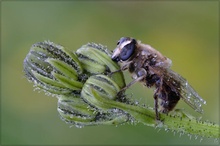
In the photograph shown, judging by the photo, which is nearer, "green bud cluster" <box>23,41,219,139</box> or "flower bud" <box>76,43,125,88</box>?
"green bud cluster" <box>23,41,219,139</box>

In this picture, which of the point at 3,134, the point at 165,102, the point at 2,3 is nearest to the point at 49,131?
the point at 3,134

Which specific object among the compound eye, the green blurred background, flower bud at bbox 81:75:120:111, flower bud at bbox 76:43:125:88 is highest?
the green blurred background

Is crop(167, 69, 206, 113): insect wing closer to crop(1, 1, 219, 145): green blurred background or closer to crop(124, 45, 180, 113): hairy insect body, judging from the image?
crop(124, 45, 180, 113): hairy insect body

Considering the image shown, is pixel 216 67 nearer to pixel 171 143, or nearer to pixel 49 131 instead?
pixel 171 143

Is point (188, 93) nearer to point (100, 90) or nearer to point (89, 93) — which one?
point (100, 90)

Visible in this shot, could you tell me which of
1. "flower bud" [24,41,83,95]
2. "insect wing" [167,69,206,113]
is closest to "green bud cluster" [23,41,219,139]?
"flower bud" [24,41,83,95]

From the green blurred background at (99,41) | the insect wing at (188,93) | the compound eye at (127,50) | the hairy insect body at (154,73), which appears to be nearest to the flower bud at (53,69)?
the compound eye at (127,50)
